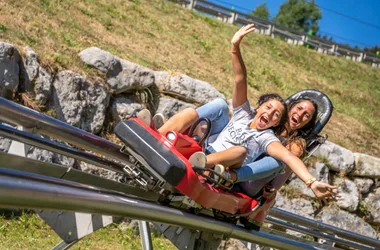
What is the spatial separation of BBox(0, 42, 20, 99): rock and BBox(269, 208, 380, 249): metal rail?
2.94 meters

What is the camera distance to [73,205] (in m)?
2.21

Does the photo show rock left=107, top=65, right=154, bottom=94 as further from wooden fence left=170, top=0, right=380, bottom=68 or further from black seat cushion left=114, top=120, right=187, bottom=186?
wooden fence left=170, top=0, right=380, bottom=68

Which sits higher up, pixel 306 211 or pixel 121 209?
pixel 121 209

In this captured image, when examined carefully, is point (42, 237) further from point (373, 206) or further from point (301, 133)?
point (373, 206)

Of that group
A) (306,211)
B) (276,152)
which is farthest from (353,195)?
(276,152)

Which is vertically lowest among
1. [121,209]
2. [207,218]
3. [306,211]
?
[306,211]

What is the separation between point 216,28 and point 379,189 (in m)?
7.66

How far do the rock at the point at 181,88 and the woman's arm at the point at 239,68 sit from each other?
3.91 meters

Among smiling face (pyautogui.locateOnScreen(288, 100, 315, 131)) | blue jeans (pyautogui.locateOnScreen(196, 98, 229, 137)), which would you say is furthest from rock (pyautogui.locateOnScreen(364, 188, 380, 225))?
blue jeans (pyautogui.locateOnScreen(196, 98, 229, 137))

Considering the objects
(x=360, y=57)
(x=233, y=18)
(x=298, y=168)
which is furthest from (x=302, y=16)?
(x=298, y=168)

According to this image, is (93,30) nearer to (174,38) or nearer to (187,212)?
(174,38)

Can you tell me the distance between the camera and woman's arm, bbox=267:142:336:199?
3447 millimetres

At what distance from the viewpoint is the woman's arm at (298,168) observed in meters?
3.45

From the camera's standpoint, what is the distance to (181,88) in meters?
8.38
